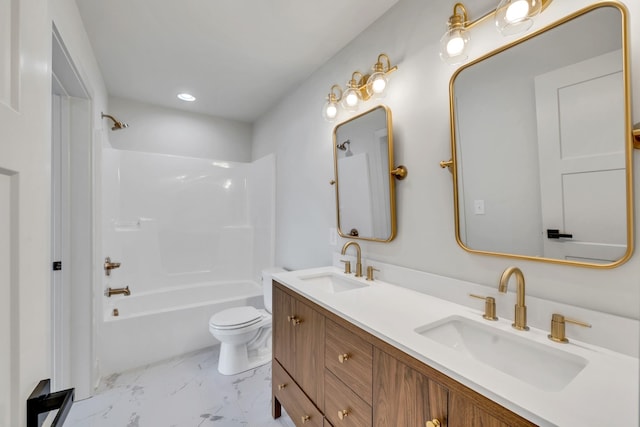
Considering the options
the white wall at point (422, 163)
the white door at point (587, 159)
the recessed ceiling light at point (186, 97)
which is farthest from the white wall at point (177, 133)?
the white door at point (587, 159)

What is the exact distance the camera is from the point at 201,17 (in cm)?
154

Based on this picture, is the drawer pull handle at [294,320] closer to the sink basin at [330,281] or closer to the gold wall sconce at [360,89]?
the sink basin at [330,281]

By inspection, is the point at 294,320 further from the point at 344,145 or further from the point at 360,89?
the point at 360,89

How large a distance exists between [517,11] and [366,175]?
0.93m

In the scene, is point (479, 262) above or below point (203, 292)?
above

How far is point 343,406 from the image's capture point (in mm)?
1053

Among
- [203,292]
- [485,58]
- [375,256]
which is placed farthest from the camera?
[203,292]

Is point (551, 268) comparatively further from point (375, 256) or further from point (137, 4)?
point (137, 4)

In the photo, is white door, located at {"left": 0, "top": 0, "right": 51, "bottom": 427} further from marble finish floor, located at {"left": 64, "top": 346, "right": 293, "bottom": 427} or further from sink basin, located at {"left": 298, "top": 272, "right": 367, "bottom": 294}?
marble finish floor, located at {"left": 64, "top": 346, "right": 293, "bottom": 427}

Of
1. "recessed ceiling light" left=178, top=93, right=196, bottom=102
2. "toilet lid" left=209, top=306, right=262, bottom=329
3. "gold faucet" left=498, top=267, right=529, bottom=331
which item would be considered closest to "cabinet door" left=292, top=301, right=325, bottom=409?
"gold faucet" left=498, top=267, right=529, bottom=331

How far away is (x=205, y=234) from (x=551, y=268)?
9.92ft

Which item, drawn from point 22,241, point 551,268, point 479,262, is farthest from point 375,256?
point 22,241

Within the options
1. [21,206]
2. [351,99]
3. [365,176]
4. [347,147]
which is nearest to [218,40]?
[351,99]

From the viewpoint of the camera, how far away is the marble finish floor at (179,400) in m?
1.58
